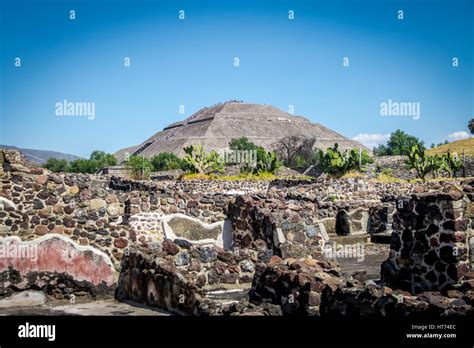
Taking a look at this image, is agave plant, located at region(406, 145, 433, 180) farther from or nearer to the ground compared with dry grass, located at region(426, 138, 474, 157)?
nearer to the ground

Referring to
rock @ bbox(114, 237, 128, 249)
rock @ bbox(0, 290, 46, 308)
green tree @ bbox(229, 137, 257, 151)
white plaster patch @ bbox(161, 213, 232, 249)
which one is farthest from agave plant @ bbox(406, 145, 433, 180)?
green tree @ bbox(229, 137, 257, 151)

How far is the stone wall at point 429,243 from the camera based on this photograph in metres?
8.01

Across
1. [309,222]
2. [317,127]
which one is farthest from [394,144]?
[309,222]

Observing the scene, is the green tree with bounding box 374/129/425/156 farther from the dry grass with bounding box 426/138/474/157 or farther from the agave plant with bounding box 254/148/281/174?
the agave plant with bounding box 254/148/281/174

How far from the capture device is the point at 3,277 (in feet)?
31.5

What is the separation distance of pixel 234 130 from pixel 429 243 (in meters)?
120

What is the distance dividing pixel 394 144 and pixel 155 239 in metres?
91.0

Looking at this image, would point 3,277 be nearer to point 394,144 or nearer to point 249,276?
point 249,276

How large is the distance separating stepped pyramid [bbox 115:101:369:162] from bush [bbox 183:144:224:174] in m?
61.8

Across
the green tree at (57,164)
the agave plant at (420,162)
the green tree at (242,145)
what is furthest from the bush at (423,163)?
the green tree at (57,164)

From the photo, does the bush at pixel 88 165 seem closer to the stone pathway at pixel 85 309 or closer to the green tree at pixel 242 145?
the green tree at pixel 242 145

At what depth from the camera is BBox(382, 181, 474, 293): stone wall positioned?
8.01 m

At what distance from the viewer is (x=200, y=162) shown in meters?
46.2

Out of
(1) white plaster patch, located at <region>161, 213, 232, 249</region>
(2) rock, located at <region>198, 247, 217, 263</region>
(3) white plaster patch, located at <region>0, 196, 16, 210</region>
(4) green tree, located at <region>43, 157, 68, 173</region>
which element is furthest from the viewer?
(4) green tree, located at <region>43, 157, 68, 173</region>
